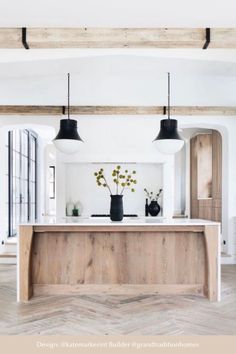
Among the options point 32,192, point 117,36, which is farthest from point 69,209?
point 117,36

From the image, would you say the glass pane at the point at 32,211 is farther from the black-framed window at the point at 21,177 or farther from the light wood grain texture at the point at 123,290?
the light wood grain texture at the point at 123,290

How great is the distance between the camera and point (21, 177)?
8.41 metres

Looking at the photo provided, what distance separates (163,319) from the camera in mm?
3670

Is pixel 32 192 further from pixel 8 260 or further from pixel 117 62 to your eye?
pixel 117 62

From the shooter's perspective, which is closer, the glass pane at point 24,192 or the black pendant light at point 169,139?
the black pendant light at point 169,139

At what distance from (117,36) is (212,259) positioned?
Result: 105 inches

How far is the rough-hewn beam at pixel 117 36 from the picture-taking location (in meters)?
3.61

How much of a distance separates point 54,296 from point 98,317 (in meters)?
0.90

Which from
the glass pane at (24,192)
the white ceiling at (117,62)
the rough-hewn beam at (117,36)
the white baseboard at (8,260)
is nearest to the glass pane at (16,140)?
the glass pane at (24,192)

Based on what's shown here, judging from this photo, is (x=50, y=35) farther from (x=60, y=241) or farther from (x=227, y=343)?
(x=227, y=343)

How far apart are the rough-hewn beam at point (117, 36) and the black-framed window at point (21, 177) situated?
13.0 ft

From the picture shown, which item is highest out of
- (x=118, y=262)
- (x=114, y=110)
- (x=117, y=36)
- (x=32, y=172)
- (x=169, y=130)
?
(x=117, y=36)
